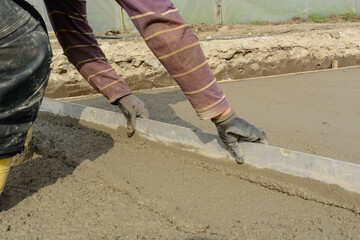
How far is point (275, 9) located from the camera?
9844 millimetres

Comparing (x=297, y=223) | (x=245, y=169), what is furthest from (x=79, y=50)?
(x=297, y=223)

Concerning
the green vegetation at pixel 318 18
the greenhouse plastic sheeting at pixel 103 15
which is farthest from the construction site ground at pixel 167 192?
the green vegetation at pixel 318 18

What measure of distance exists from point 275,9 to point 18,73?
9.27 meters

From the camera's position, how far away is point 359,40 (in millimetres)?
5473

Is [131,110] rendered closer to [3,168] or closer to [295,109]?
[3,168]

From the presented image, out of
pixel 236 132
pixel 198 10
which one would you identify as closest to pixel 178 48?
pixel 236 132

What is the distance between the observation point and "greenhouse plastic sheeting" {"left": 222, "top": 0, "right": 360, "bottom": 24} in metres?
9.55

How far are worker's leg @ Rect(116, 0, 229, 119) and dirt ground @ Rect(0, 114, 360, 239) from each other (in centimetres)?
39

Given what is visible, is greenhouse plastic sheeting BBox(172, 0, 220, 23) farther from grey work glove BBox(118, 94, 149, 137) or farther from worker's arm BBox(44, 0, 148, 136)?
grey work glove BBox(118, 94, 149, 137)

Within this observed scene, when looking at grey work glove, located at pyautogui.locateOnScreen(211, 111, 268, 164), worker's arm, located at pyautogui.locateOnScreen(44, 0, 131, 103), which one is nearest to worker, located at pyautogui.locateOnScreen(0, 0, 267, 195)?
grey work glove, located at pyautogui.locateOnScreen(211, 111, 268, 164)

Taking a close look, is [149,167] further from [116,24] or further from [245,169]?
[116,24]

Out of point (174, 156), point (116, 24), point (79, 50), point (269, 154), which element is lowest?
point (116, 24)

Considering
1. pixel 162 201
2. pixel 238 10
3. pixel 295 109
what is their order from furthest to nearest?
pixel 238 10 → pixel 295 109 → pixel 162 201

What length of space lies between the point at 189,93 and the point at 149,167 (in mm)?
609
